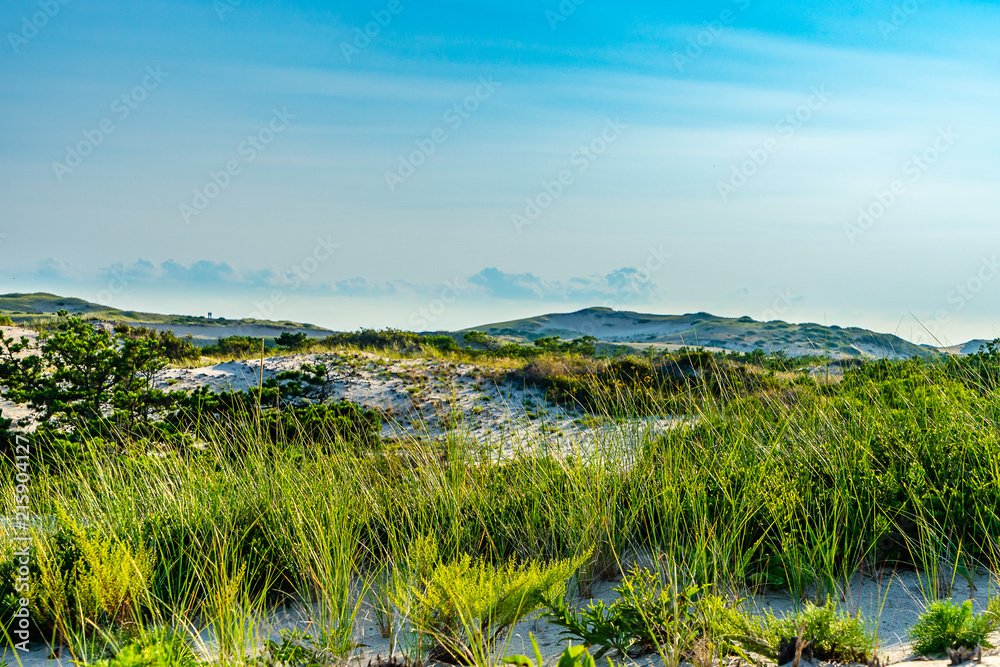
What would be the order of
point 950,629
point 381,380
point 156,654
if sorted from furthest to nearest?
point 381,380 < point 950,629 < point 156,654

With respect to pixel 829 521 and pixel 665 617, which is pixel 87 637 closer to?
pixel 665 617

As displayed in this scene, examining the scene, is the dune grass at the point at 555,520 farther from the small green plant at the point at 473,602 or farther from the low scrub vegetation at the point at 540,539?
the small green plant at the point at 473,602

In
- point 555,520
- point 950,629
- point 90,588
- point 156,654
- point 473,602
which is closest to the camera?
point 156,654

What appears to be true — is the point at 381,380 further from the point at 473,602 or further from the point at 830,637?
the point at 830,637

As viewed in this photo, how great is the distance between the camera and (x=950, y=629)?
244 centimetres

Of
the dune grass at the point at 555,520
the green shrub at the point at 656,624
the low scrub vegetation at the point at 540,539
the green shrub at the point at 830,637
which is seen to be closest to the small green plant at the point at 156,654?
the low scrub vegetation at the point at 540,539

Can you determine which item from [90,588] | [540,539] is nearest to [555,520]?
[540,539]

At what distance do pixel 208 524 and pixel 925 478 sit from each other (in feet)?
13.9

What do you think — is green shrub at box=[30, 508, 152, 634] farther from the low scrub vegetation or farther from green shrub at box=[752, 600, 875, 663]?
green shrub at box=[752, 600, 875, 663]

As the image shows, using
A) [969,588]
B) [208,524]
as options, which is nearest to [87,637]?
[208,524]

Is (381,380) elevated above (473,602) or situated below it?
above

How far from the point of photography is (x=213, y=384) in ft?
53.3

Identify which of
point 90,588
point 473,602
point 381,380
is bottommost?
point 90,588

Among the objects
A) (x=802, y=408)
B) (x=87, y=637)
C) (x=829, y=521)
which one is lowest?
(x=87, y=637)
